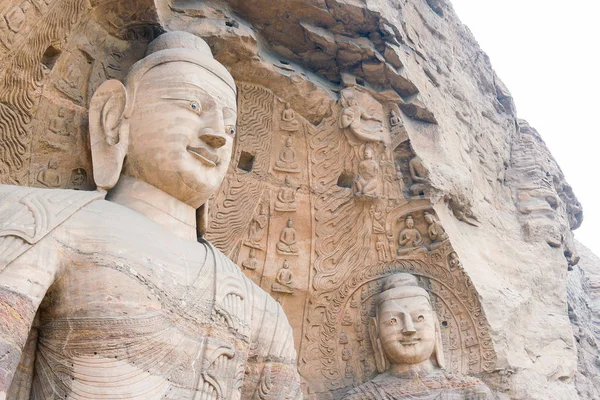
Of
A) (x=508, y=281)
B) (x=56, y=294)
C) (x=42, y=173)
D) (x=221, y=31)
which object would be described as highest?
(x=221, y=31)

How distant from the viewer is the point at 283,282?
18.8ft

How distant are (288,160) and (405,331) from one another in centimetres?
169

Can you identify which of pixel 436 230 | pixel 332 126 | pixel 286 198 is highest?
pixel 332 126

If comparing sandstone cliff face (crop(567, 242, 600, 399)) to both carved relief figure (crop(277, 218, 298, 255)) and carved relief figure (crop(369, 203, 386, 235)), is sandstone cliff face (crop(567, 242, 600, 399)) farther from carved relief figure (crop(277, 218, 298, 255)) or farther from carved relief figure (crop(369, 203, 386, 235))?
carved relief figure (crop(277, 218, 298, 255))

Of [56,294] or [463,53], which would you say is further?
[463,53]

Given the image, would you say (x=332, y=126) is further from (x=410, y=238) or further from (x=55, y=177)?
(x=55, y=177)

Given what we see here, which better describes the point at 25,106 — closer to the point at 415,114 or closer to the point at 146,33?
the point at 146,33

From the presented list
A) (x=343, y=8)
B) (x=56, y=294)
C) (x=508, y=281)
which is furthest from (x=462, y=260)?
(x=56, y=294)

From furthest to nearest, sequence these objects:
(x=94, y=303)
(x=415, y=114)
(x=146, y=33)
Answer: (x=415, y=114)
(x=146, y=33)
(x=94, y=303)

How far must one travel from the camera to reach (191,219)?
450 centimetres

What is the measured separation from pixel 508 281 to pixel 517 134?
2.52 metres

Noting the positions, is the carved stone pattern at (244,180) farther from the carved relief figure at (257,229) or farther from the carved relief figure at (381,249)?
the carved relief figure at (381,249)

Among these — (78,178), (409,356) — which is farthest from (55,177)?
(409,356)

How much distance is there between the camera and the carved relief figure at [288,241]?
229 inches
